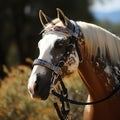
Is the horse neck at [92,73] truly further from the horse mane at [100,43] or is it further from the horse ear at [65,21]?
the horse ear at [65,21]

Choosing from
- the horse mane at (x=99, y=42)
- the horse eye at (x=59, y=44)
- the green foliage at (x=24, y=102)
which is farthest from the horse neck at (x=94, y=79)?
the green foliage at (x=24, y=102)

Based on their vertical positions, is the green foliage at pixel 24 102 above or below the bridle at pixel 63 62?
below

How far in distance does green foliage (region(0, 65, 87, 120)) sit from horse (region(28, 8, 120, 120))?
2.41 m

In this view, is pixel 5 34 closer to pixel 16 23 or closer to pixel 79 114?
pixel 16 23

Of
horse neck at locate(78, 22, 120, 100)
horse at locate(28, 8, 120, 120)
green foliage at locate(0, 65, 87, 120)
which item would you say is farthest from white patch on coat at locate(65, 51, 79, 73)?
green foliage at locate(0, 65, 87, 120)

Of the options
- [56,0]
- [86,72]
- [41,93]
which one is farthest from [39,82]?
[56,0]

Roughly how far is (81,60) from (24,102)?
354 centimetres

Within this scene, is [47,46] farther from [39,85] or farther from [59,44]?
[39,85]

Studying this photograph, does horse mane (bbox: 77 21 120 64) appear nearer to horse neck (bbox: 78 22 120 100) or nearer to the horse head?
horse neck (bbox: 78 22 120 100)

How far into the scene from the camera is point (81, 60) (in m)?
5.57

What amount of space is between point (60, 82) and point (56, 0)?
23814 mm

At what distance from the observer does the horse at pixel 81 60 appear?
535cm

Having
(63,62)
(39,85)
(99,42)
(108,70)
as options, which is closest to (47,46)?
(63,62)

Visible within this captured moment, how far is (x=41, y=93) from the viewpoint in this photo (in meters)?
5.31
